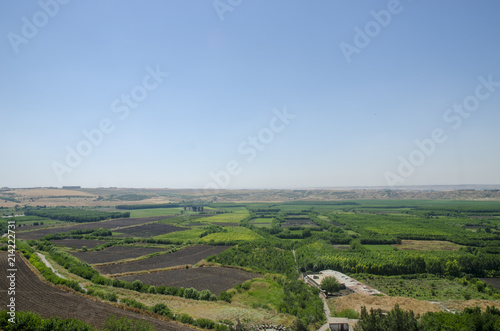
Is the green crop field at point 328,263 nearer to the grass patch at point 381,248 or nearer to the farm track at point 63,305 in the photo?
the grass patch at point 381,248

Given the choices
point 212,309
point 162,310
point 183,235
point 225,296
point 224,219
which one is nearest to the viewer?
point 162,310

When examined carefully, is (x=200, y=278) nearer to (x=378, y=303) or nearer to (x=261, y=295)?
(x=261, y=295)

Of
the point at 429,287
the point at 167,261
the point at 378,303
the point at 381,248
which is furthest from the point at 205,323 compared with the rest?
the point at 381,248

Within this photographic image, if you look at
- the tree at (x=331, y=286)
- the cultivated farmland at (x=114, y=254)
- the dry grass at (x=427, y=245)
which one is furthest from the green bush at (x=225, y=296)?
the dry grass at (x=427, y=245)

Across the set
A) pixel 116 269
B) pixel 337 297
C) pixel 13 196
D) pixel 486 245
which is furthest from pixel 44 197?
pixel 486 245

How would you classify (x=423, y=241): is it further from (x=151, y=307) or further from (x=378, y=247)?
(x=151, y=307)

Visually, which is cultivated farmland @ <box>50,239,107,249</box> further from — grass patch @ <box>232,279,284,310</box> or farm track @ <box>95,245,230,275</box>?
grass patch @ <box>232,279,284,310</box>
